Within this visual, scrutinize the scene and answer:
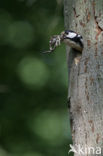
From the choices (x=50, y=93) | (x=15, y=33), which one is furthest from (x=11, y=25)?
(x=50, y=93)

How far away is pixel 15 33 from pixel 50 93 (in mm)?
937

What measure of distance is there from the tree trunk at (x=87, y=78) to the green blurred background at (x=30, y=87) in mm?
3044

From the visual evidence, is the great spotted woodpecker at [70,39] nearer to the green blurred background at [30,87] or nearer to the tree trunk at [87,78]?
the tree trunk at [87,78]

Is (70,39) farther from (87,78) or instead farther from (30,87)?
(30,87)

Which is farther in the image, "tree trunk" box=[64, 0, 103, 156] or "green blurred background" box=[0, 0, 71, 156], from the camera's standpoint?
"green blurred background" box=[0, 0, 71, 156]

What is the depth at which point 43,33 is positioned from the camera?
577 centimetres

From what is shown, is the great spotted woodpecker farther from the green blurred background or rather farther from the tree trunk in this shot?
the green blurred background

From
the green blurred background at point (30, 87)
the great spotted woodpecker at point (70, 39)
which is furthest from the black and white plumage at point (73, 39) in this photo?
the green blurred background at point (30, 87)

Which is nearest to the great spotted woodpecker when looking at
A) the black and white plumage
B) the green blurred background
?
the black and white plumage

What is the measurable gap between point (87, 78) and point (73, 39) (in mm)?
220

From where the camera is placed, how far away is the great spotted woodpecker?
235 centimetres

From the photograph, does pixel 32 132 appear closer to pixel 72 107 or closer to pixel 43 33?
pixel 43 33

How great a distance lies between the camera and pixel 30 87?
5852 millimetres

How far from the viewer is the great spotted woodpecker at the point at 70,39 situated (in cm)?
235
